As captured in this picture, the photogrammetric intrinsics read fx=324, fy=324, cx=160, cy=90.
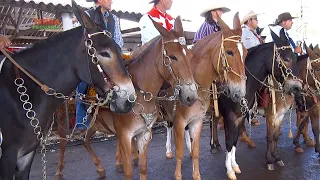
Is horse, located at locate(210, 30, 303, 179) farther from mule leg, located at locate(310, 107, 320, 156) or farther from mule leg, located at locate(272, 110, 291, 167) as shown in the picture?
mule leg, located at locate(310, 107, 320, 156)

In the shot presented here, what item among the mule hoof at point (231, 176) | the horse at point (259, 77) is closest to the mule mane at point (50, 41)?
the horse at point (259, 77)

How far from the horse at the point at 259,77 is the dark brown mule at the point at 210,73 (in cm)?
66

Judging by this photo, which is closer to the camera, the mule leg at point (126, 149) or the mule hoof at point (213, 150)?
the mule leg at point (126, 149)

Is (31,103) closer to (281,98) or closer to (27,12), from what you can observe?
(281,98)

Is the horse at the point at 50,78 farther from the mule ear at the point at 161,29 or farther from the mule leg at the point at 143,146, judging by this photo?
the mule leg at the point at 143,146

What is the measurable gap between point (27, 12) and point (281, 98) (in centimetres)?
892

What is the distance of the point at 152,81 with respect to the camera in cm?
422

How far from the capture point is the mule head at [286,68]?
5.50 meters

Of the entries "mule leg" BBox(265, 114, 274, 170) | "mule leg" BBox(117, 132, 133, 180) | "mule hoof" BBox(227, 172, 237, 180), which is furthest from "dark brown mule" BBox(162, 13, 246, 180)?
"mule leg" BBox(265, 114, 274, 170)

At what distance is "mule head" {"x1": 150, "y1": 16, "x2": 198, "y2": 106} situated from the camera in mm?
3933

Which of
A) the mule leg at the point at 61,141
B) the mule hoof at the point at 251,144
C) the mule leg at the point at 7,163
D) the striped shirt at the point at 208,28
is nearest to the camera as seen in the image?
the mule leg at the point at 7,163

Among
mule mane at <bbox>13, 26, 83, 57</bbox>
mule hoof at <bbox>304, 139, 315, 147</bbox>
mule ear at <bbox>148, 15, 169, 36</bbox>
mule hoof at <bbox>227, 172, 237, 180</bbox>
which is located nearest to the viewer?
mule mane at <bbox>13, 26, 83, 57</bbox>

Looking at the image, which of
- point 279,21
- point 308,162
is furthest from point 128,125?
point 279,21

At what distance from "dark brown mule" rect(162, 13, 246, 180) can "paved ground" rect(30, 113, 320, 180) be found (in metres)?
1.19
